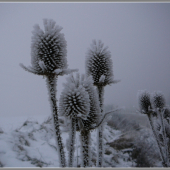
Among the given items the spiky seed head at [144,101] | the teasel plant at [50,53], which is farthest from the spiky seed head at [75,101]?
the spiky seed head at [144,101]

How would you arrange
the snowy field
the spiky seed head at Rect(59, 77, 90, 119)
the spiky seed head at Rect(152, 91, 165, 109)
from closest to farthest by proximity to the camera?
Result: the spiky seed head at Rect(59, 77, 90, 119), the snowy field, the spiky seed head at Rect(152, 91, 165, 109)

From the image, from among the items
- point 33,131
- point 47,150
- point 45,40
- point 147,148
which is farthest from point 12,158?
point 147,148

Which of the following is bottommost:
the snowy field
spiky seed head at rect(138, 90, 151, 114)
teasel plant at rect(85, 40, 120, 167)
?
the snowy field

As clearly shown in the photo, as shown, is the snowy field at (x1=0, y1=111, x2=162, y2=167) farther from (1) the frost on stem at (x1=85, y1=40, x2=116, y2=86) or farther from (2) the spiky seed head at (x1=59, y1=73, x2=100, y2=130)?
(1) the frost on stem at (x1=85, y1=40, x2=116, y2=86)

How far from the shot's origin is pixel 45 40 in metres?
1.26

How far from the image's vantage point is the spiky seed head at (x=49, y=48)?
1.24 metres

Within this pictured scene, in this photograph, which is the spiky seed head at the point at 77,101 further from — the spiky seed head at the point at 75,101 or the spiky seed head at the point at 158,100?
the spiky seed head at the point at 158,100

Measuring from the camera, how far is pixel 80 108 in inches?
46.7

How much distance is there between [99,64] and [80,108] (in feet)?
2.54

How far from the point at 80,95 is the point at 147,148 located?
3.80 metres

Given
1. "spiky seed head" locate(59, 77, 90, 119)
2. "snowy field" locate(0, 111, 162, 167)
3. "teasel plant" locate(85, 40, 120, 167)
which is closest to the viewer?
"spiky seed head" locate(59, 77, 90, 119)

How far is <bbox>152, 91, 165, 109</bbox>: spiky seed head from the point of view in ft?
8.96

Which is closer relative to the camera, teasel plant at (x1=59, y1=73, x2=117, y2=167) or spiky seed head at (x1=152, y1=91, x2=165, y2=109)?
teasel plant at (x1=59, y1=73, x2=117, y2=167)

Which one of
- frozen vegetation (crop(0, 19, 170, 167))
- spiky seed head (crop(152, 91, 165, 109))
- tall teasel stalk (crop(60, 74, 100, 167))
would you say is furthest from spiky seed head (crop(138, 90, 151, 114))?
tall teasel stalk (crop(60, 74, 100, 167))
